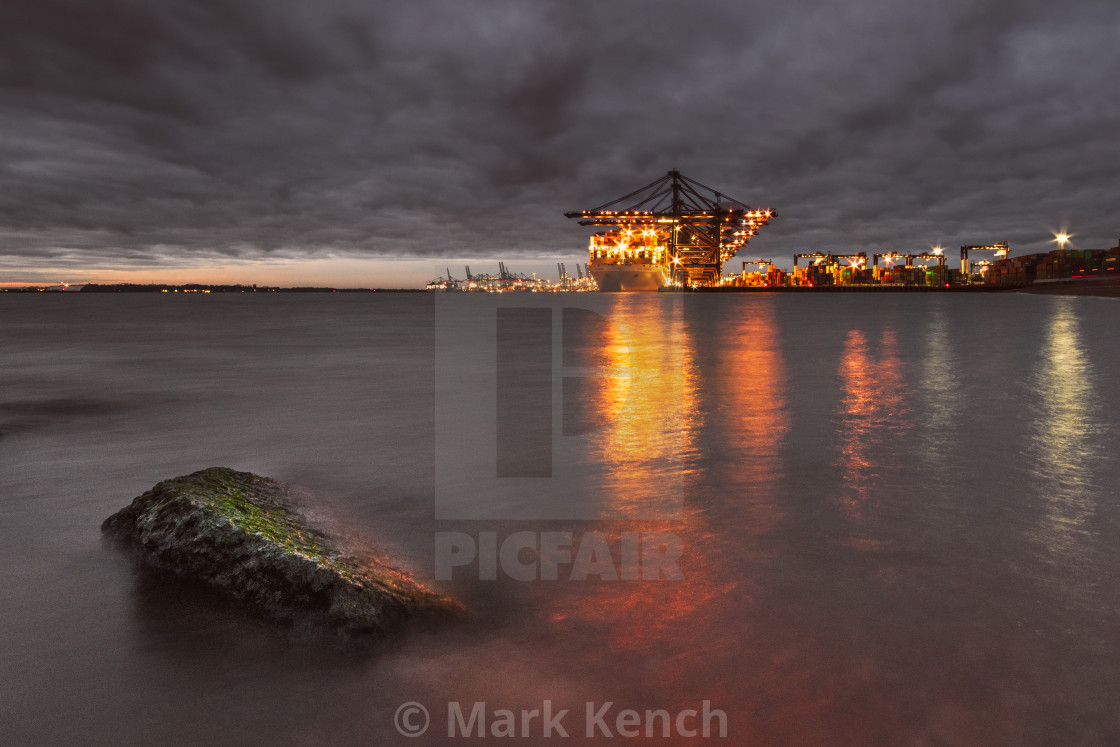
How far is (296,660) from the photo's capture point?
2.98 m

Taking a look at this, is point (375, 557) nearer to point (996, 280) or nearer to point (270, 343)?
point (270, 343)

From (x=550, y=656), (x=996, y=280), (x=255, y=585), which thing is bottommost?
(x=550, y=656)

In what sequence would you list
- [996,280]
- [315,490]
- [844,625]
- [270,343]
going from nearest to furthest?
[844,625] < [315,490] < [270,343] < [996,280]

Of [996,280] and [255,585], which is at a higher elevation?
[996,280]

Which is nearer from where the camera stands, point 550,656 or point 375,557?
point 550,656

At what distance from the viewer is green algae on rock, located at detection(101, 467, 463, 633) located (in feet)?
10.7

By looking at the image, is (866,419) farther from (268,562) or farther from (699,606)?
(268,562)

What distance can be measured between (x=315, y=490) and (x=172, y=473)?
85.8 inches

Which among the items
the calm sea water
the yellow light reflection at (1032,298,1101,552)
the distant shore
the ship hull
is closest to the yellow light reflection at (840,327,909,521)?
the calm sea water

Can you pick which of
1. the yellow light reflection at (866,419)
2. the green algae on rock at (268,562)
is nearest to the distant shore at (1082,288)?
the yellow light reflection at (866,419)

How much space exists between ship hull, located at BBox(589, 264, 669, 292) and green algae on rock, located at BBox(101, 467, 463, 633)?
127058 mm

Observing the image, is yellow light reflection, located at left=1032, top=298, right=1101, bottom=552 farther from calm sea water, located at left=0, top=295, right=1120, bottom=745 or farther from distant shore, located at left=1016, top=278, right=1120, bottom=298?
distant shore, located at left=1016, top=278, right=1120, bottom=298

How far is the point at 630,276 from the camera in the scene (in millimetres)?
130125

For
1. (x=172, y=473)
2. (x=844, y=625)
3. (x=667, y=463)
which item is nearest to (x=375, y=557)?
(x=844, y=625)
